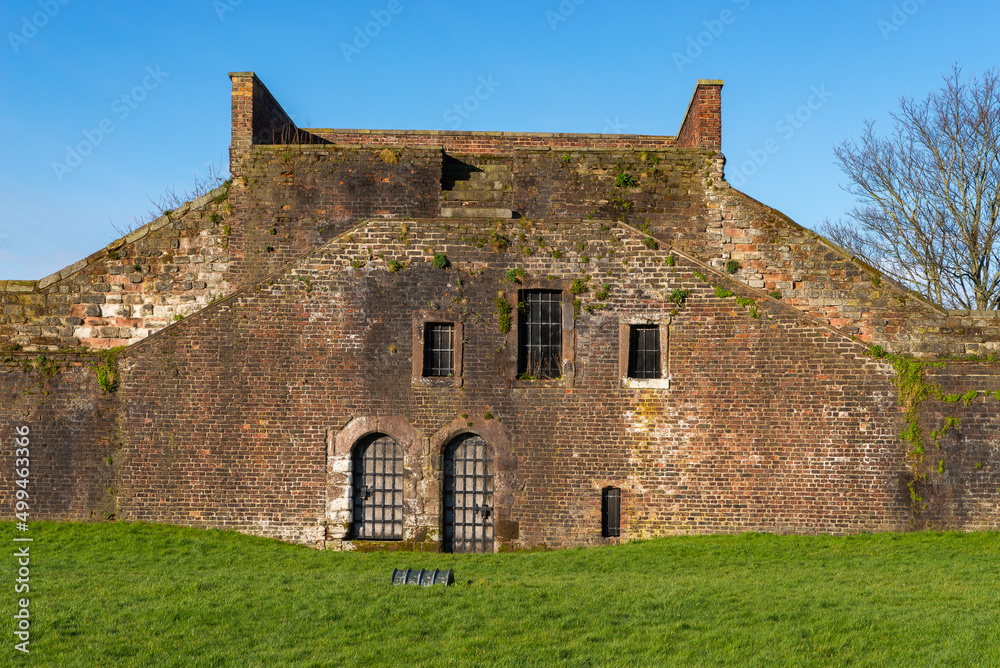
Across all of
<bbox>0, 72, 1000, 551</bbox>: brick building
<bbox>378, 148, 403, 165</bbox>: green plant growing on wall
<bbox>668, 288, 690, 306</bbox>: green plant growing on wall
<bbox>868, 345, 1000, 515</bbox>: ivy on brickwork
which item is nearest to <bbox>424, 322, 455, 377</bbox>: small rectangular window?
<bbox>0, 72, 1000, 551</bbox>: brick building

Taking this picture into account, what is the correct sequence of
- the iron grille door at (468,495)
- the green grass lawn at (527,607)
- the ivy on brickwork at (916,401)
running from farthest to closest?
the iron grille door at (468,495) < the ivy on brickwork at (916,401) < the green grass lawn at (527,607)

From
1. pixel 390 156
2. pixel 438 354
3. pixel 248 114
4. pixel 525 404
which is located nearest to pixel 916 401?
pixel 525 404

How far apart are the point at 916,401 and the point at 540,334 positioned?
7.10 m

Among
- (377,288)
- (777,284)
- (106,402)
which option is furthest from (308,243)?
(777,284)

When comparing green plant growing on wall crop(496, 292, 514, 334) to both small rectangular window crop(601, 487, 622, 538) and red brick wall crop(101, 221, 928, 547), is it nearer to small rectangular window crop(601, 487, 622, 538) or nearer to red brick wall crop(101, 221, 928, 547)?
red brick wall crop(101, 221, 928, 547)

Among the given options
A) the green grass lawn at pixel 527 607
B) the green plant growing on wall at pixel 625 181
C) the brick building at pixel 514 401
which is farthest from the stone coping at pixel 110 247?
the green plant growing on wall at pixel 625 181

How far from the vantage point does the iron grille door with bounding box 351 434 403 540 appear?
586 inches

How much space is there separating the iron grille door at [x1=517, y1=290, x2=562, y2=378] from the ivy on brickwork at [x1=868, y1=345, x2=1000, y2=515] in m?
5.91

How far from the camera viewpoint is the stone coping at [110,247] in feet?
51.5

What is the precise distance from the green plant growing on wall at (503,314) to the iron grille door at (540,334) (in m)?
0.25

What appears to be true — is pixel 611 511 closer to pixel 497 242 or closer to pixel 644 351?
pixel 644 351

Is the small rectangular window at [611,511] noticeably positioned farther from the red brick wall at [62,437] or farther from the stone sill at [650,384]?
the red brick wall at [62,437]

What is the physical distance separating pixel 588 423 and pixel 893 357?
19.2 feet

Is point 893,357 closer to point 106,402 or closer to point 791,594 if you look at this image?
point 791,594
